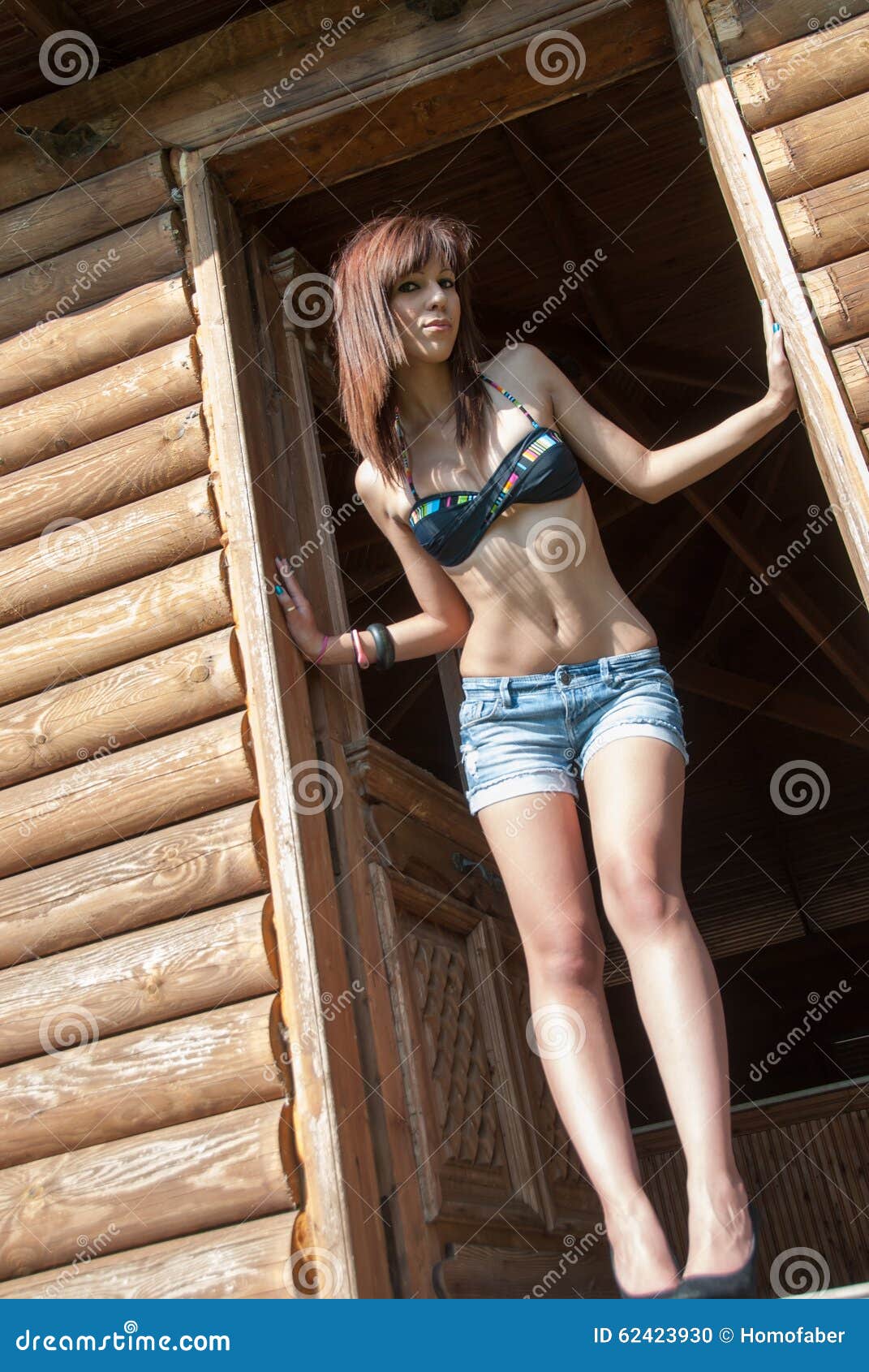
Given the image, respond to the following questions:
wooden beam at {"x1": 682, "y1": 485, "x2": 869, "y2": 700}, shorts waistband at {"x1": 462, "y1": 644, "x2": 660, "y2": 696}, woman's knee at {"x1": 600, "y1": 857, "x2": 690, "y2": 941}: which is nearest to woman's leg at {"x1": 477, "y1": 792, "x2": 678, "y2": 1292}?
woman's knee at {"x1": 600, "y1": 857, "x2": 690, "y2": 941}

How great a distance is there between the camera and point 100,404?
370 cm

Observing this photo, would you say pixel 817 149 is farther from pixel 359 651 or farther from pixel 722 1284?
pixel 722 1284

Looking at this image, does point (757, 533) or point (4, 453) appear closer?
point (4, 453)

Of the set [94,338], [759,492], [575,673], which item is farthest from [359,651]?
[759,492]

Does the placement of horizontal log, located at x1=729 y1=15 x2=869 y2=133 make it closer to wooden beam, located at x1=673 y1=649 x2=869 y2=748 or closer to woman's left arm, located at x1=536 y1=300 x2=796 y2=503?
woman's left arm, located at x1=536 y1=300 x2=796 y2=503

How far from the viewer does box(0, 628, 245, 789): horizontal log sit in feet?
10.9

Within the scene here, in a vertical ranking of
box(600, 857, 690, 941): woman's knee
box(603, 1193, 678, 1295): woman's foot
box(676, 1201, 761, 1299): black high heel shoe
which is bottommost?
box(676, 1201, 761, 1299): black high heel shoe

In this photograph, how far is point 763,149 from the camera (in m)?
3.25

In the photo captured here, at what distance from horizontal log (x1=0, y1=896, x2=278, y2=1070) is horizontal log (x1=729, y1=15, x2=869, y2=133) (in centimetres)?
240

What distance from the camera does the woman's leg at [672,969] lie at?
250cm
